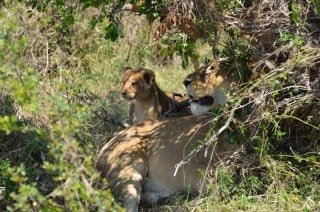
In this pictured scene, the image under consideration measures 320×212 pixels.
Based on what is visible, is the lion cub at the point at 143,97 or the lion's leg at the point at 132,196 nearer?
the lion's leg at the point at 132,196

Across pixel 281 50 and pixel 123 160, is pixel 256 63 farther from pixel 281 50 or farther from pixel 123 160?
pixel 123 160

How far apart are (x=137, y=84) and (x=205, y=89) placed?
1.56m

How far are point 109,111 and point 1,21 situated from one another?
267cm

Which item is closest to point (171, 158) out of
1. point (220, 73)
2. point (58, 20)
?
point (220, 73)

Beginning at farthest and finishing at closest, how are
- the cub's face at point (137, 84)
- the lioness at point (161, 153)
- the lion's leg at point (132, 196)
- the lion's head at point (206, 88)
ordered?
1. the cub's face at point (137, 84)
2. the lion's head at point (206, 88)
3. the lioness at point (161, 153)
4. the lion's leg at point (132, 196)

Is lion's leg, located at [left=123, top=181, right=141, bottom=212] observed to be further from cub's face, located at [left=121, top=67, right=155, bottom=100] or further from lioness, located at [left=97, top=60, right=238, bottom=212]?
cub's face, located at [left=121, top=67, right=155, bottom=100]

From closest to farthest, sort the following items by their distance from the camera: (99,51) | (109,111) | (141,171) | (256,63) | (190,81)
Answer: (256,63), (141,171), (190,81), (109,111), (99,51)

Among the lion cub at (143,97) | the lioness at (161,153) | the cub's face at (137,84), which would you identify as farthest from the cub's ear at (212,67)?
the cub's face at (137,84)

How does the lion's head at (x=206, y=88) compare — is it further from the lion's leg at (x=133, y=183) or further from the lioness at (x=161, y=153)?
A: the lion's leg at (x=133, y=183)

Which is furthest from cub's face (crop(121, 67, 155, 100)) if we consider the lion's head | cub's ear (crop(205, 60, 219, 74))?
cub's ear (crop(205, 60, 219, 74))

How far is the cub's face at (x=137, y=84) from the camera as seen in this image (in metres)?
8.29

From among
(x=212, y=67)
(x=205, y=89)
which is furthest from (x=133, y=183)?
(x=212, y=67)

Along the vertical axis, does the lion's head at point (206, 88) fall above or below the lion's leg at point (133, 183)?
above

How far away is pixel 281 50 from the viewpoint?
5727 millimetres
